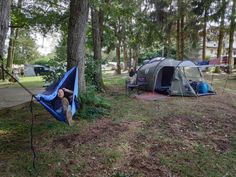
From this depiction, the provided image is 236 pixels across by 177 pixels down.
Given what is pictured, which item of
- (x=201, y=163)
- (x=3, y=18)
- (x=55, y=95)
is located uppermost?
(x=3, y=18)

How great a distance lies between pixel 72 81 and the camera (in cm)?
539

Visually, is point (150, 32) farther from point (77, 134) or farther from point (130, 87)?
point (77, 134)

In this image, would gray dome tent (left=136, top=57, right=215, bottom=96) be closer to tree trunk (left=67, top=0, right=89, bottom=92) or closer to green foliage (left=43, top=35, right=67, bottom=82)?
green foliage (left=43, top=35, right=67, bottom=82)

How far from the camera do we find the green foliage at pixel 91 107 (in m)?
6.04

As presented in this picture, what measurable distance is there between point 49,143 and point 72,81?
139cm

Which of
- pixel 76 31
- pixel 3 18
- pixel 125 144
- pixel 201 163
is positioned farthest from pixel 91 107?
pixel 3 18

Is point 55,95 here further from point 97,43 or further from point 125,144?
Answer: point 97,43

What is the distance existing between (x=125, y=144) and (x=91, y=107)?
206cm

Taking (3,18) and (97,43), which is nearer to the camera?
(3,18)

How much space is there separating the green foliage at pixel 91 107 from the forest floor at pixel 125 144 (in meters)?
0.20

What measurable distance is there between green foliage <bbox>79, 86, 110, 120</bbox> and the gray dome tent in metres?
4.02

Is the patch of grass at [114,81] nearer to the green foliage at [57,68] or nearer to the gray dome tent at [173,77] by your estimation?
the gray dome tent at [173,77]

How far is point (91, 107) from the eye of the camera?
20.9ft

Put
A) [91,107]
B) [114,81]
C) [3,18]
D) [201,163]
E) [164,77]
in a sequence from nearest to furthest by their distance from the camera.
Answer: [3,18]
[201,163]
[91,107]
[164,77]
[114,81]
